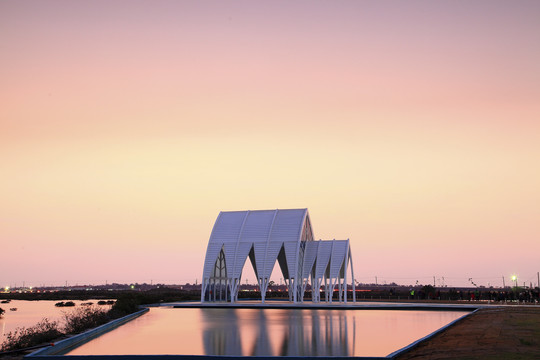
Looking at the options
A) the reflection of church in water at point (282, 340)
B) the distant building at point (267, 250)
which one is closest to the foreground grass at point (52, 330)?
the reflection of church in water at point (282, 340)

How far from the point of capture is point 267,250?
46.9 metres

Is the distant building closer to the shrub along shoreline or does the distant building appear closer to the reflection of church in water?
the shrub along shoreline

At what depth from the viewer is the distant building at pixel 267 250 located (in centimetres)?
4684

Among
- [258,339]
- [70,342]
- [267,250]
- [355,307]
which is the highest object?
[267,250]

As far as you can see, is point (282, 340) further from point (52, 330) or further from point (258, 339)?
point (52, 330)

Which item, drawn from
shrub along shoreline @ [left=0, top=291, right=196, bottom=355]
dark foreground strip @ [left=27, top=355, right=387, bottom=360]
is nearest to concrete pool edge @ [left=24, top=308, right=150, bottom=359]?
dark foreground strip @ [left=27, top=355, right=387, bottom=360]

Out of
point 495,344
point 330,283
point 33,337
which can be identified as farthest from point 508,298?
point 33,337

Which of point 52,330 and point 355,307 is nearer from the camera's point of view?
point 52,330

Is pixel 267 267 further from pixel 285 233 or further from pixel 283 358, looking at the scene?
pixel 283 358

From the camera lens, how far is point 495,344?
15461 mm

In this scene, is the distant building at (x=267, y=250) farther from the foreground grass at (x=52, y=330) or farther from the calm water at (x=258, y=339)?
the calm water at (x=258, y=339)

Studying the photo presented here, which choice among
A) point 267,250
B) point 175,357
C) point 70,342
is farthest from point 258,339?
point 267,250

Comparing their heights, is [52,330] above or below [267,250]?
below

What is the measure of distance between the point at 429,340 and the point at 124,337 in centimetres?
967
